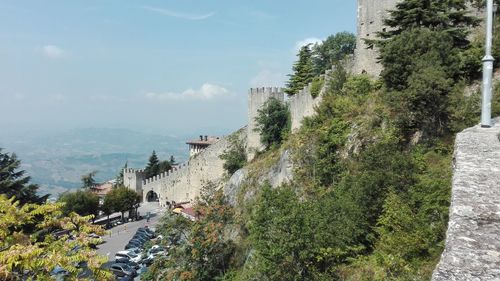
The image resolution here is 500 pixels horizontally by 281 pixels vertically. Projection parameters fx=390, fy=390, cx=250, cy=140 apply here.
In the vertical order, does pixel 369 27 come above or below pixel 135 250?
above

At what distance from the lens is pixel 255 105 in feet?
98.6

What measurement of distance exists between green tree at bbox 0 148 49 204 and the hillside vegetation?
1010cm

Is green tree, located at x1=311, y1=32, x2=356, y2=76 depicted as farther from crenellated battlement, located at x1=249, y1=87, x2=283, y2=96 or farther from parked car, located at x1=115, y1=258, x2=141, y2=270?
parked car, located at x1=115, y1=258, x2=141, y2=270

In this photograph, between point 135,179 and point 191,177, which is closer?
point 191,177

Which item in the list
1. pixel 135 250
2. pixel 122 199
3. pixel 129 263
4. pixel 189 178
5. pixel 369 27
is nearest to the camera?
pixel 369 27

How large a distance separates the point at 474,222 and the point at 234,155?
29.9 meters

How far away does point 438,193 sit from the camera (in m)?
8.78

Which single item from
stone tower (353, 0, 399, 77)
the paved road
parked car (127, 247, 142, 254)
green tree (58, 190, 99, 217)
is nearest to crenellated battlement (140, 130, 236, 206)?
the paved road

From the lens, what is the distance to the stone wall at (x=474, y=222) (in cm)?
275

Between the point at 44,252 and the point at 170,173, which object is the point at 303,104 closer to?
the point at 44,252

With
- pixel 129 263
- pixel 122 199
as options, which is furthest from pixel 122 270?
pixel 122 199

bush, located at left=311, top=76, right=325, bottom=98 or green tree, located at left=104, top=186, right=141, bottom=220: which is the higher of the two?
Result: bush, located at left=311, top=76, right=325, bottom=98

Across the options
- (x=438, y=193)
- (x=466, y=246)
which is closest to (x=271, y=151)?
(x=438, y=193)

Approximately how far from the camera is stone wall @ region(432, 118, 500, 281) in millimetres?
2752
